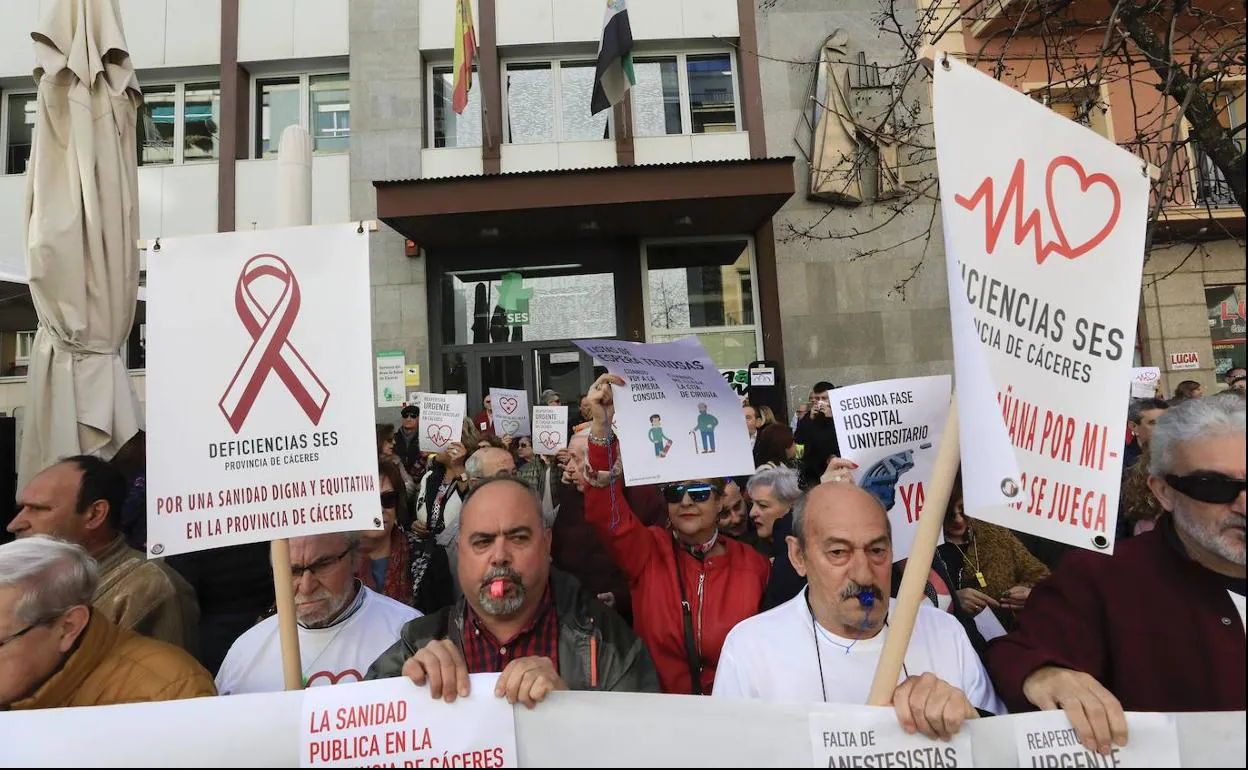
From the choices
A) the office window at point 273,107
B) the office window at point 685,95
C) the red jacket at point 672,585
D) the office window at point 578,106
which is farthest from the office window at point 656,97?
the red jacket at point 672,585

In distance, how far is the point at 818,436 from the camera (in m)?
6.82

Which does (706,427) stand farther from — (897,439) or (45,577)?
(45,577)

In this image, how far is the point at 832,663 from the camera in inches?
86.2

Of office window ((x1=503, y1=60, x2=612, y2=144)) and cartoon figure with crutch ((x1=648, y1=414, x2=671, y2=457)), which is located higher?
office window ((x1=503, y1=60, x2=612, y2=144))

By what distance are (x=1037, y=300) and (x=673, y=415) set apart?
1.71m

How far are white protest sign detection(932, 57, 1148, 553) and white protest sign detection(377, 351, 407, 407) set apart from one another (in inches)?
428

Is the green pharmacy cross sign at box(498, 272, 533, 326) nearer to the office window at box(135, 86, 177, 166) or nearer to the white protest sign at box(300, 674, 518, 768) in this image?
the office window at box(135, 86, 177, 166)

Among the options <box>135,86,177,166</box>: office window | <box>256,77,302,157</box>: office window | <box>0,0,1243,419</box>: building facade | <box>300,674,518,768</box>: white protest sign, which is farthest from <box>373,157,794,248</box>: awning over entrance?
<box>300,674,518,768</box>: white protest sign

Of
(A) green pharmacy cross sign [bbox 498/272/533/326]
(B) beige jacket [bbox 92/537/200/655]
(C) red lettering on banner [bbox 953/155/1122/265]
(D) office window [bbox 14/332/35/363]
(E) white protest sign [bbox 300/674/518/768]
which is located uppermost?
(A) green pharmacy cross sign [bbox 498/272/533/326]

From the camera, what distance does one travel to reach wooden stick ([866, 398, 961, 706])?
1679mm

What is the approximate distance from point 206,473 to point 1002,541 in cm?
320

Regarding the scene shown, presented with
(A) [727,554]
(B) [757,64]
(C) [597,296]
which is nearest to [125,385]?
(A) [727,554]

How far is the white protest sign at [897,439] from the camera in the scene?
10.2ft

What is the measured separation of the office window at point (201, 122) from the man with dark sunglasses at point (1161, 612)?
13778 mm
